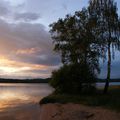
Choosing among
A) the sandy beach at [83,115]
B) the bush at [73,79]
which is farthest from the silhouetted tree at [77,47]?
the sandy beach at [83,115]

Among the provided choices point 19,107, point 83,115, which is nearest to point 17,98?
point 19,107

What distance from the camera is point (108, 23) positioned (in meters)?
47.0

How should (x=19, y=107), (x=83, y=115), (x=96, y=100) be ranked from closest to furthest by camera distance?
(x=83, y=115) < (x=96, y=100) < (x=19, y=107)

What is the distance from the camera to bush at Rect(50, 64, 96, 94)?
153ft

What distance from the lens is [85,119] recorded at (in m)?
24.9

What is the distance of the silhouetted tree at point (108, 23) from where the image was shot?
46812mm

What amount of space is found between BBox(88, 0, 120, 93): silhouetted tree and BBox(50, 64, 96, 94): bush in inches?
96.6

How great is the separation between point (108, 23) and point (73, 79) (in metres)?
8.58

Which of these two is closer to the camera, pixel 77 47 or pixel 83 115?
pixel 83 115

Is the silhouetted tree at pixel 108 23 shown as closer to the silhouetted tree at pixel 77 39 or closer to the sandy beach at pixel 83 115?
the silhouetted tree at pixel 77 39

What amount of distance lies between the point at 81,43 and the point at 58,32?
5.69 meters

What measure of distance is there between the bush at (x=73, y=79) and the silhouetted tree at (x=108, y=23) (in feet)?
8.05

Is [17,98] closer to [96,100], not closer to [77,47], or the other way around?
[77,47]

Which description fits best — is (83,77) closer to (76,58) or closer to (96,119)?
(76,58)
